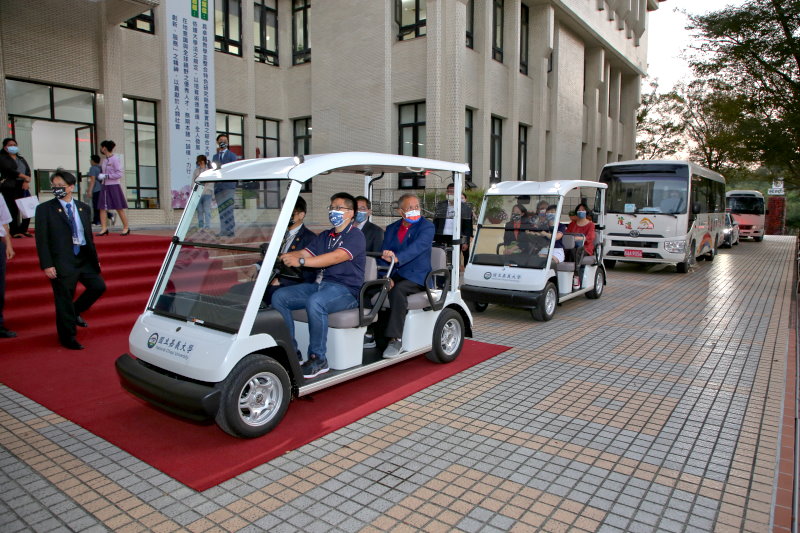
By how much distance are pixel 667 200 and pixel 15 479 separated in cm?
1383

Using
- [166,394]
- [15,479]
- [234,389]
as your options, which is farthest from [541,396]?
[15,479]

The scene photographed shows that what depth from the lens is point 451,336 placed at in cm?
607

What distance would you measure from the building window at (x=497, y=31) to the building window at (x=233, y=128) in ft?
30.5

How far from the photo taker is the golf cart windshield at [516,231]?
328 inches

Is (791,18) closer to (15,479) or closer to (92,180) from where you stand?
(92,180)

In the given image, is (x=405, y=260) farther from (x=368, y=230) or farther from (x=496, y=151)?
(x=496, y=151)

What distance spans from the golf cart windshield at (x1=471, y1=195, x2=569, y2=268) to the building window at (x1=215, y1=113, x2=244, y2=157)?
455 inches

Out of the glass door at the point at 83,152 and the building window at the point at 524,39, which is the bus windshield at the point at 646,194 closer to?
the building window at the point at 524,39

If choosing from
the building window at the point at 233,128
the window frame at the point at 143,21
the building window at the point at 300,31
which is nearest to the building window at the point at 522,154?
the building window at the point at 300,31

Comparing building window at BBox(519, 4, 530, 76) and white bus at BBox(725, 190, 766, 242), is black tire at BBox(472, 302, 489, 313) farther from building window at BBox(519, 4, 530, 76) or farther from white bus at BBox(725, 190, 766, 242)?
white bus at BBox(725, 190, 766, 242)

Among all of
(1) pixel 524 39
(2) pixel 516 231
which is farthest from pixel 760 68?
(2) pixel 516 231

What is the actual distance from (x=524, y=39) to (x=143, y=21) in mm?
14035

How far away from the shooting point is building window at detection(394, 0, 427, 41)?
57.2 feet

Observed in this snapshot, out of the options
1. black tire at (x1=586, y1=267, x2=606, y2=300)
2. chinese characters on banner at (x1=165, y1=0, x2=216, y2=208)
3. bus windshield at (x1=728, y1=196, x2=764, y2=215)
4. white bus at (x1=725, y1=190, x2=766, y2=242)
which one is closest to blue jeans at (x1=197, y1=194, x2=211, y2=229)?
black tire at (x1=586, y1=267, x2=606, y2=300)
